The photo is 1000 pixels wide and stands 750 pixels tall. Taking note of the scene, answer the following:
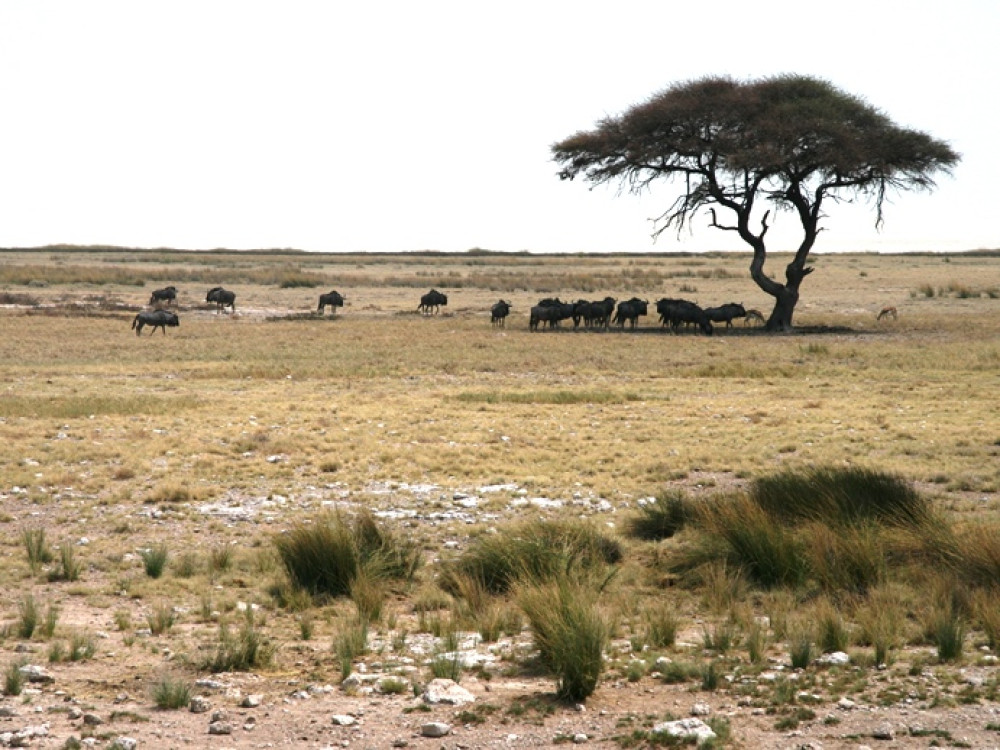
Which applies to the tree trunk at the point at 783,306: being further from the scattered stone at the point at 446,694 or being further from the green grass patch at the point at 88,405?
the scattered stone at the point at 446,694

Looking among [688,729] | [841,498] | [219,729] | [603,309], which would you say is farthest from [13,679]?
[603,309]

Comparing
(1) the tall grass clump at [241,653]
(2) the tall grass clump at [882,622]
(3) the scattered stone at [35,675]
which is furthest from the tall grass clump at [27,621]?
(2) the tall grass clump at [882,622]

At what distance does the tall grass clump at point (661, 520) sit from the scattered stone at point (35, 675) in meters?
6.25

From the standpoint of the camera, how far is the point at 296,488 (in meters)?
14.2

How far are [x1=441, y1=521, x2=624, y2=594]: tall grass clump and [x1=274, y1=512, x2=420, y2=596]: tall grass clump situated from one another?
1.63 feet

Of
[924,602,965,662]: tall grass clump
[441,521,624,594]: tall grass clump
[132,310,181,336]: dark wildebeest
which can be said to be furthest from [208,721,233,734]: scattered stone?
[132,310,181,336]: dark wildebeest

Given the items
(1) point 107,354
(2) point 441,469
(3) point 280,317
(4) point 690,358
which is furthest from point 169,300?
(2) point 441,469

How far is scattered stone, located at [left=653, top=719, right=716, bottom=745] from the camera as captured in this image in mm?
6539

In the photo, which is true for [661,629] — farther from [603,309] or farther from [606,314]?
[603,309]

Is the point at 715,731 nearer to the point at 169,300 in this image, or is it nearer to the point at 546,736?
the point at 546,736

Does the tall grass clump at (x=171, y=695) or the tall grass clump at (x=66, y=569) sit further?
the tall grass clump at (x=66, y=569)

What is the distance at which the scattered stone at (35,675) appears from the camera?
7.44m

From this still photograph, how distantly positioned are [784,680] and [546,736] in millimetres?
1783

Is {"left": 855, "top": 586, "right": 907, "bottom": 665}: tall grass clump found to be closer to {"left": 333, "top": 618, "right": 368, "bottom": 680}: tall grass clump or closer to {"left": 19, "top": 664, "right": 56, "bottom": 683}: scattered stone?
{"left": 333, "top": 618, "right": 368, "bottom": 680}: tall grass clump
